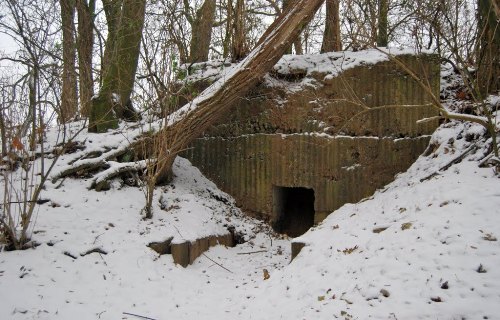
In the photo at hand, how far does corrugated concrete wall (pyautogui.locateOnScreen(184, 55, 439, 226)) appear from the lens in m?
6.39

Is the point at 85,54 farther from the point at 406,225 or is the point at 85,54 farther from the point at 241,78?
the point at 406,225

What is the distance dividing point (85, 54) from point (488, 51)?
6.59 meters

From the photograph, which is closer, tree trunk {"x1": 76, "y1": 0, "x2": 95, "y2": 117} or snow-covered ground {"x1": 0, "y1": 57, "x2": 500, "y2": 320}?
snow-covered ground {"x1": 0, "y1": 57, "x2": 500, "y2": 320}

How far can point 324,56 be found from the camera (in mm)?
7258

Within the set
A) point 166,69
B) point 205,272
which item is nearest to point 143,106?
point 166,69

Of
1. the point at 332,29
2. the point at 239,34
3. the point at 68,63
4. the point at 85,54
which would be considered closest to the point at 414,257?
the point at 239,34

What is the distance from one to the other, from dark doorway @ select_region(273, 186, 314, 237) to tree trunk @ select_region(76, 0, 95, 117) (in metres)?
3.70

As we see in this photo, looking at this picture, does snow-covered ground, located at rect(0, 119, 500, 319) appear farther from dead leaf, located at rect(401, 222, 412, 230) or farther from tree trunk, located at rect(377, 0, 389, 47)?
tree trunk, located at rect(377, 0, 389, 47)

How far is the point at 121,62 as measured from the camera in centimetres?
709

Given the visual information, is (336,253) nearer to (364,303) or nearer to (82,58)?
(364,303)

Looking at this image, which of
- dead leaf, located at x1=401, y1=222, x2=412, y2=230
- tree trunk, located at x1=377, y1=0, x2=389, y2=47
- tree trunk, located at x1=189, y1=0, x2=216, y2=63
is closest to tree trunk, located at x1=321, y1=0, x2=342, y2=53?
tree trunk, located at x1=377, y1=0, x2=389, y2=47

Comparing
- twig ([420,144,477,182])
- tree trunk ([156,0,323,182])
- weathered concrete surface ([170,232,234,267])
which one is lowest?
weathered concrete surface ([170,232,234,267])

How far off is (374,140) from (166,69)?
3.53 m

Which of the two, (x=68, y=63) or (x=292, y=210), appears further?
(x=292, y=210)
